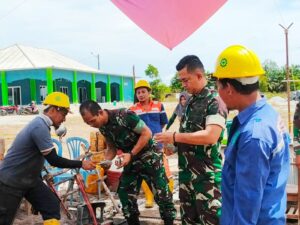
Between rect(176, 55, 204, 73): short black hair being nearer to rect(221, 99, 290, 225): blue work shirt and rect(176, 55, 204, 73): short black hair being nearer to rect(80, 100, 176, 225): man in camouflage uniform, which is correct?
rect(80, 100, 176, 225): man in camouflage uniform

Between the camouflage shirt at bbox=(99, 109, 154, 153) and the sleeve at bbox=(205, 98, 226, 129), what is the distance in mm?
1161

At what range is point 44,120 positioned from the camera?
3.68 meters

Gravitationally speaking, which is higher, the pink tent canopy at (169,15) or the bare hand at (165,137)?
the pink tent canopy at (169,15)

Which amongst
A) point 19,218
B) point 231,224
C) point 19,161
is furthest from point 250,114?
point 19,218

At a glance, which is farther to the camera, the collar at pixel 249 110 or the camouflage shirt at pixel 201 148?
the camouflage shirt at pixel 201 148

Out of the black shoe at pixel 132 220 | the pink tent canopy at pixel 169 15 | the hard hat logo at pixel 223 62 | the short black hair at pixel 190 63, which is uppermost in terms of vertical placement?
the pink tent canopy at pixel 169 15

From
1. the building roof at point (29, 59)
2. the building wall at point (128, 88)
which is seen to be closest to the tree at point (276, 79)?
the building wall at point (128, 88)

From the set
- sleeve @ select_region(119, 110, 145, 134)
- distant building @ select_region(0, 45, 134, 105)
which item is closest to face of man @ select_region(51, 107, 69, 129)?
sleeve @ select_region(119, 110, 145, 134)

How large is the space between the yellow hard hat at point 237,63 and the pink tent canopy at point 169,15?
356 centimetres

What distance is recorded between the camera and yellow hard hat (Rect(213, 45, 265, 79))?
1766 millimetres

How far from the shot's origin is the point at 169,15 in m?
5.45

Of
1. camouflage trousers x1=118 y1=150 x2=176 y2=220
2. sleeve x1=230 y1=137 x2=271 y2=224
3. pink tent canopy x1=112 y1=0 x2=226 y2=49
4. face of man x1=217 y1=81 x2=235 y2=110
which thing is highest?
pink tent canopy x1=112 y1=0 x2=226 y2=49

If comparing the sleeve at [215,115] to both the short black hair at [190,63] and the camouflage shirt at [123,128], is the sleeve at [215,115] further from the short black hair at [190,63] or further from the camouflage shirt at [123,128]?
the camouflage shirt at [123,128]

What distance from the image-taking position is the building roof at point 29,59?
1240 inches
